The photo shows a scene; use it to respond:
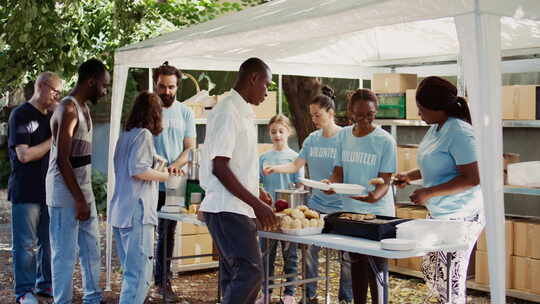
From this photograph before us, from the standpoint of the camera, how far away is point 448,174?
15.0 ft

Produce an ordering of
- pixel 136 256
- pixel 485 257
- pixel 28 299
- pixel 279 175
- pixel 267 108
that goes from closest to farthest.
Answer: pixel 136 256, pixel 28 299, pixel 279 175, pixel 485 257, pixel 267 108

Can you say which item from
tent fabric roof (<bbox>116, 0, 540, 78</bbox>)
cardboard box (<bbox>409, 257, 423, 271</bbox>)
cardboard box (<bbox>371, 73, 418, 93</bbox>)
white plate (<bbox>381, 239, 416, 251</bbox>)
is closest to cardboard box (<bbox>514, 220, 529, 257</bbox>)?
cardboard box (<bbox>409, 257, 423, 271</bbox>)

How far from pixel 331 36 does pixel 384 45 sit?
9.62 ft

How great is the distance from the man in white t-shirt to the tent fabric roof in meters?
0.55

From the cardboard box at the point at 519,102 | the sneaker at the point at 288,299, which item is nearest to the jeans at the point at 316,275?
the sneaker at the point at 288,299

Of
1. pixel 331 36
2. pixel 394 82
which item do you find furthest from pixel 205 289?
pixel 331 36

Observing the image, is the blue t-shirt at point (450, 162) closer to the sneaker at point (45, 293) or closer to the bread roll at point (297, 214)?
the bread roll at point (297, 214)

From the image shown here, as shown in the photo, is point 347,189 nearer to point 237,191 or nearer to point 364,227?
point 364,227

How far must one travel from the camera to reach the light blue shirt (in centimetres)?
531

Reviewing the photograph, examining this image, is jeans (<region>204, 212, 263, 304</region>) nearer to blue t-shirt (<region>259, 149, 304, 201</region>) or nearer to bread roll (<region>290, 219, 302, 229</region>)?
bread roll (<region>290, 219, 302, 229</region>)

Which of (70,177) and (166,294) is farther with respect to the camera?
(166,294)

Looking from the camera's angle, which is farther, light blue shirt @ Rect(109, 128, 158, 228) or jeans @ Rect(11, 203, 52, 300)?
jeans @ Rect(11, 203, 52, 300)

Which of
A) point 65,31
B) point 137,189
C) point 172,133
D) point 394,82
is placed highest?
point 65,31

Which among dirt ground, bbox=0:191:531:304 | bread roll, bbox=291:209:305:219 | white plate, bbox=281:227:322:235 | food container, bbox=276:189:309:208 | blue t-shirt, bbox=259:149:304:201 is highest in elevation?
blue t-shirt, bbox=259:149:304:201
